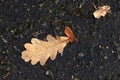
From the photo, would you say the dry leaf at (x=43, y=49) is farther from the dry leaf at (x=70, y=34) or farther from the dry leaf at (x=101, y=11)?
the dry leaf at (x=101, y=11)

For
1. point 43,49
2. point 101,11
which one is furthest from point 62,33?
point 101,11

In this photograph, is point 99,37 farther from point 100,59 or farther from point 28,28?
point 28,28

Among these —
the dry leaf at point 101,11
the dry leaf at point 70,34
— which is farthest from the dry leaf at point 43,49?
the dry leaf at point 101,11

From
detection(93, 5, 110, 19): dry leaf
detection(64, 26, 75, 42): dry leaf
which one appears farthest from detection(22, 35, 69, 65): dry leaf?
detection(93, 5, 110, 19): dry leaf

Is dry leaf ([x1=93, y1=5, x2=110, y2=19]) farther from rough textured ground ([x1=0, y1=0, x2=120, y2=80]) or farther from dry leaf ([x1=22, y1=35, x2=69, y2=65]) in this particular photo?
dry leaf ([x1=22, y1=35, x2=69, y2=65])

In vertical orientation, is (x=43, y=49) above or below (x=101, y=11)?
below

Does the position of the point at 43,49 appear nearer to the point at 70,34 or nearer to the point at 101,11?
the point at 70,34

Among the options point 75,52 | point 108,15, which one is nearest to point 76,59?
point 75,52
